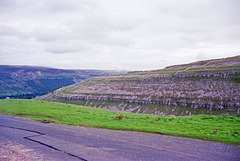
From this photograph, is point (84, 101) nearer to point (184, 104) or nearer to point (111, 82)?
point (111, 82)

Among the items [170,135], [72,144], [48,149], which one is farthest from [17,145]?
[170,135]

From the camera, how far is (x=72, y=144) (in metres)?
15.4

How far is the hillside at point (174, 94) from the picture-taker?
95.9 meters

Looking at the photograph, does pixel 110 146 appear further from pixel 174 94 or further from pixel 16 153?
pixel 174 94

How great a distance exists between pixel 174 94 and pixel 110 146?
107 meters

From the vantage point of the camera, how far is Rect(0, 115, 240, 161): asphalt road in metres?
12.7

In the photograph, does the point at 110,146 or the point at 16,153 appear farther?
the point at 110,146

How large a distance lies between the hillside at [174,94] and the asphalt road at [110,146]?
8357 cm

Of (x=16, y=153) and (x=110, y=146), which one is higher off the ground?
(x=16, y=153)

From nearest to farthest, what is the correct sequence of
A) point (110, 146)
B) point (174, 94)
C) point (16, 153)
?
1. point (16, 153)
2. point (110, 146)
3. point (174, 94)

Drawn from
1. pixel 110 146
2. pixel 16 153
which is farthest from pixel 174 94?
pixel 16 153

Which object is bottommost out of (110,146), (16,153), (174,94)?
(174,94)

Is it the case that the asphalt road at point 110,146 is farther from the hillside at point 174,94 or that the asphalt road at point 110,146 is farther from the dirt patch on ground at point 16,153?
the hillside at point 174,94

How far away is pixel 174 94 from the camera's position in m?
116
